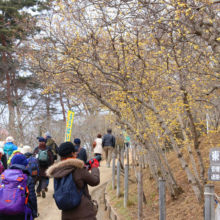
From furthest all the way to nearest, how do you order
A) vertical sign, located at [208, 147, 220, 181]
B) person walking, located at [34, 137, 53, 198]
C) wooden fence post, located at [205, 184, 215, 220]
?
person walking, located at [34, 137, 53, 198] → vertical sign, located at [208, 147, 220, 181] → wooden fence post, located at [205, 184, 215, 220]

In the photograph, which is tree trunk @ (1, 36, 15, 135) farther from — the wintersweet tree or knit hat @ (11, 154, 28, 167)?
knit hat @ (11, 154, 28, 167)

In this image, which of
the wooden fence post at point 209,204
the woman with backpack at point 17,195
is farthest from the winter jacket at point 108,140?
the wooden fence post at point 209,204

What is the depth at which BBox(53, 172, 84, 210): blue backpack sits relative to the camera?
134 inches

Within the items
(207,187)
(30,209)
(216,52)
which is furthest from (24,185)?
(216,52)

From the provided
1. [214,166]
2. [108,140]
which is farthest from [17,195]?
[108,140]

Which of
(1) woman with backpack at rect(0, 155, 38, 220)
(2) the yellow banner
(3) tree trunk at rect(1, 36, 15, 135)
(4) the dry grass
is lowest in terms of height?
(4) the dry grass

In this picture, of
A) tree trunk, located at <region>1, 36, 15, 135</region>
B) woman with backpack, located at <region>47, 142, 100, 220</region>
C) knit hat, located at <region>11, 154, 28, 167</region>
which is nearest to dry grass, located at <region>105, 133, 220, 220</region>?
woman with backpack, located at <region>47, 142, 100, 220</region>

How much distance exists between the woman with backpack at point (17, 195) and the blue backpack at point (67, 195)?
76cm

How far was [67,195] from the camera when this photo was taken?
134 inches

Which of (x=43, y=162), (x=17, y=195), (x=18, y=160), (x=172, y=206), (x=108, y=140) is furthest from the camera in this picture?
(x=108, y=140)

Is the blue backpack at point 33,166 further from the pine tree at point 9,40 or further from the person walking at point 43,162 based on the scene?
the pine tree at point 9,40

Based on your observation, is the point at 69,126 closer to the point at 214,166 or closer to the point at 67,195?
the point at 67,195

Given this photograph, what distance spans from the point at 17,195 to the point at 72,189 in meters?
0.98

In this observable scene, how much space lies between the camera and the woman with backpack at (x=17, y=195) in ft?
12.6
